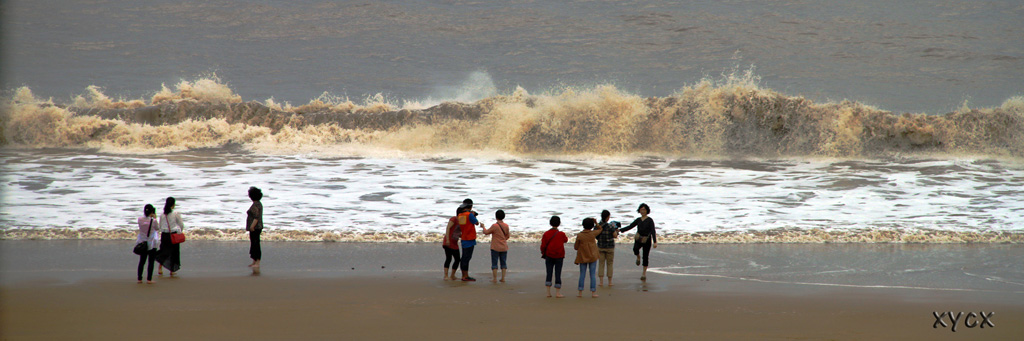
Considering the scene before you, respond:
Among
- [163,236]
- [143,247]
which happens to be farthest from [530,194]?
[143,247]

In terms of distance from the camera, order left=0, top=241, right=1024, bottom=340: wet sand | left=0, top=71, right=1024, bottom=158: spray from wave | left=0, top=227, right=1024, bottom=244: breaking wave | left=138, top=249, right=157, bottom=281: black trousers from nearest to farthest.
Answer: left=0, top=241, right=1024, bottom=340: wet sand
left=138, top=249, right=157, bottom=281: black trousers
left=0, top=227, right=1024, bottom=244: breaking wave
left=0, top=71, right=1024, bottom=158: spray from wave

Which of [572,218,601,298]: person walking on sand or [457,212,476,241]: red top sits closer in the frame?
[572,218,601,298]: person walking on sand

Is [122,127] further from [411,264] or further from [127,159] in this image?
[411,264]

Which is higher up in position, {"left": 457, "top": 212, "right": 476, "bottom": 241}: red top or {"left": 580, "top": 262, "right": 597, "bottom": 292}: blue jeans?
{"left": 457, "top": 212, "right": 476, "bottom": 241}: red top

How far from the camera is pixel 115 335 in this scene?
516cm

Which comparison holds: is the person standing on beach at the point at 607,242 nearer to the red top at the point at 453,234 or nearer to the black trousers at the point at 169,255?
the red top at the point at 453,234

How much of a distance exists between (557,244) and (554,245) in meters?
0.03

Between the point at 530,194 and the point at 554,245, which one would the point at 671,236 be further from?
the point at 554,245

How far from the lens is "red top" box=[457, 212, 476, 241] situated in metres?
8.10

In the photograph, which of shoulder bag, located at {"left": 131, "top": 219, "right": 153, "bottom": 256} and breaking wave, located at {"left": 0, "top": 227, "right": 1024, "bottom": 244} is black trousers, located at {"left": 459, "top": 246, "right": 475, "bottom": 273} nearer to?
breaking wave, located at {"left": 0, "top": 227, "right": 1024, "bottom": 244}

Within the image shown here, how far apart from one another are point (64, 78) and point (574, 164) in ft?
95.2

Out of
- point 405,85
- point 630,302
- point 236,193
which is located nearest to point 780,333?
point 630,302

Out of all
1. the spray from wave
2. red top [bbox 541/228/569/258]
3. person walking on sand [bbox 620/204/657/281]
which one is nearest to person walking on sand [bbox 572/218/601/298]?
red top [bbox 541/228/569/258]

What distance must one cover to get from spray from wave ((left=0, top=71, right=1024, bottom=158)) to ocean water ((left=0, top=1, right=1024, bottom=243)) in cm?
7
